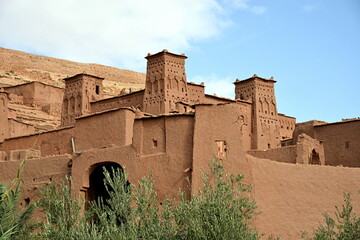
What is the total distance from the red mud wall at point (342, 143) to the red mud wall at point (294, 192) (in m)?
5.88

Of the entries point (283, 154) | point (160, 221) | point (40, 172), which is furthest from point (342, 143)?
point (160, 221)

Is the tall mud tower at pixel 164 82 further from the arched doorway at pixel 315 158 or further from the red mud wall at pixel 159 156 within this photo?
the red mud wall at pixel 159 156

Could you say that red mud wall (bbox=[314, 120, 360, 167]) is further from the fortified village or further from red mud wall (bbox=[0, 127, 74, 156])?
red mud wall (bbox=[0, 127, 74, 156])

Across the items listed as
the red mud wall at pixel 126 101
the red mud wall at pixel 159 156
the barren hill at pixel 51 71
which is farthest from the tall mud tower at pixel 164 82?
the barren hill at pixel 51 71

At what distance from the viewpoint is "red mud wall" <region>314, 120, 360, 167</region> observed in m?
27.1

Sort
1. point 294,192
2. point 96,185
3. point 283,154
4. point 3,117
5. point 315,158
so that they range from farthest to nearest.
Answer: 1. point 3,117
2. point 315,158
3. point 283,154
4. point 96,185
5. point 294,192

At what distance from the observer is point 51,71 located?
75.6 meters

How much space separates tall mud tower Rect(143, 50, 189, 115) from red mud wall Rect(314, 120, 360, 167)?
30.2 ft

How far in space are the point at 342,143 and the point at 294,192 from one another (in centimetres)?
875

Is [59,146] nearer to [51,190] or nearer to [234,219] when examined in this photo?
[51,190]

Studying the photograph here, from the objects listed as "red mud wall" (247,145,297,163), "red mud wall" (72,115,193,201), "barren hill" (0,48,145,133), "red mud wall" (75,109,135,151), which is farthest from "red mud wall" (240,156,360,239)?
"barren hill" (0,48,145,133)

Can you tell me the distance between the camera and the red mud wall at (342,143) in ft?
88.8

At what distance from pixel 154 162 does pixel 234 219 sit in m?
6.35

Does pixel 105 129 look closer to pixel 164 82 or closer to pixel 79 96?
pixel 164 82
